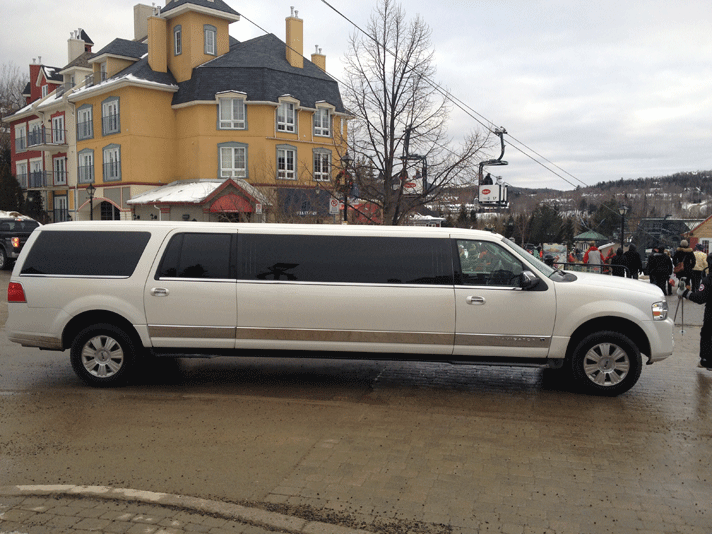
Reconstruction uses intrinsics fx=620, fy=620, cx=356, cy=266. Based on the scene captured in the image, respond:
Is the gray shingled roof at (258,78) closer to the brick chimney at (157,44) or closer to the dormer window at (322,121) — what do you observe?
the dormer window at (322,121)

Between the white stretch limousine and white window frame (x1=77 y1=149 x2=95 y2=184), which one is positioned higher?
white window frame (x1=77 y1=149 x2=95 y2=184)

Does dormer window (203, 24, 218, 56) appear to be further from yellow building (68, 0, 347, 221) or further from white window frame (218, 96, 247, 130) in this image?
white window frame (218, 96, 247, 130)

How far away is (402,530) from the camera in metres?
3.96

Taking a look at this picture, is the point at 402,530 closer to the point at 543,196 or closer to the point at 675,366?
the point at 675,366

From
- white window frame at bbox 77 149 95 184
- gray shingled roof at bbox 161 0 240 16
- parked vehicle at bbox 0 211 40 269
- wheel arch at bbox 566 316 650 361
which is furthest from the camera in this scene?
white window frame at bbox 77 149 95 184

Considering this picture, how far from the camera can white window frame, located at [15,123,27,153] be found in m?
49.8

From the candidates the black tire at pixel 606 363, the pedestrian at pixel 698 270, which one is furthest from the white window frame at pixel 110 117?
the black tire at pixel 606 363

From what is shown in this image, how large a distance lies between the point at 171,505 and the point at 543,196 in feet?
285

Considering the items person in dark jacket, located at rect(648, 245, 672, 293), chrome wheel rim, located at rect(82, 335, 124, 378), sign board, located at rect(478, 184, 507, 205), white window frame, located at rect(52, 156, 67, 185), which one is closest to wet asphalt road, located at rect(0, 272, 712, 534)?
chrome wheel rim, located at rect(82, 335, 124, 378)

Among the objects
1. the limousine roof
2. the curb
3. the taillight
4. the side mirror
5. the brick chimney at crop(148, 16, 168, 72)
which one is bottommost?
the curb

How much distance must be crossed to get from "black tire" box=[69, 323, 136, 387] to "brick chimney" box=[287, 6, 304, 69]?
32443 mm

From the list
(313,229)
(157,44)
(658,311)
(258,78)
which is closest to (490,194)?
(658,311)

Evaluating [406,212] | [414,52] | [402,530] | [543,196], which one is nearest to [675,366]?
[402,530]

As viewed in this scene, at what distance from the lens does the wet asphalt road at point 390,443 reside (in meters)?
4.36
